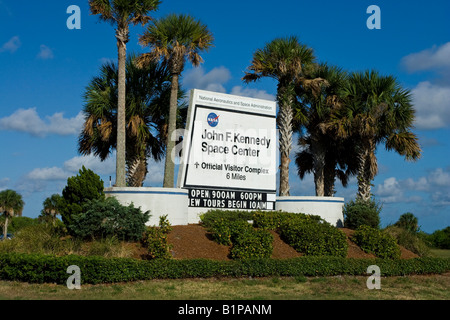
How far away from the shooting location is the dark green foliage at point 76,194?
1684 centimetres

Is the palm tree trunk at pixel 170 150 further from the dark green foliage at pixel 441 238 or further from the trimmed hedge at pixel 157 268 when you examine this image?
the dark green foliage at pixel 441 238

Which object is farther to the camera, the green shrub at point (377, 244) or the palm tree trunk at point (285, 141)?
the palm tree trunk at point (285, 141)

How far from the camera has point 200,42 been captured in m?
23.2

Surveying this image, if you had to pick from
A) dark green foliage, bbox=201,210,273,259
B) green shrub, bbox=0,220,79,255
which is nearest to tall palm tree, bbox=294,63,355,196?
dark green foliage, bbox=201,210,273,259

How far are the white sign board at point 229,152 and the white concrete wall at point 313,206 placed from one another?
0.73 meters

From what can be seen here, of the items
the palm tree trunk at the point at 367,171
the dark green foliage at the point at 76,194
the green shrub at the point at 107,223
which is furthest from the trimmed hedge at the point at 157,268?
the palm tree trunk at the point at 367,171

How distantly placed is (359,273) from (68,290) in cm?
943

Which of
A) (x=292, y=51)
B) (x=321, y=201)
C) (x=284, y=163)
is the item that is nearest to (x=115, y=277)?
(x=321, y=201)

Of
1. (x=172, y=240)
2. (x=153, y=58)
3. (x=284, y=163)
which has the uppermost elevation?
(x=153, y=58)

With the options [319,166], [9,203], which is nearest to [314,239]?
[319,166]

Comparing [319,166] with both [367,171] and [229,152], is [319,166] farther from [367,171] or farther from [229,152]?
[229,152]

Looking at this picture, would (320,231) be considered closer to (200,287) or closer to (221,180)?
(221,180)

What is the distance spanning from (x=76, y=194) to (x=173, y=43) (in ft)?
31.1
